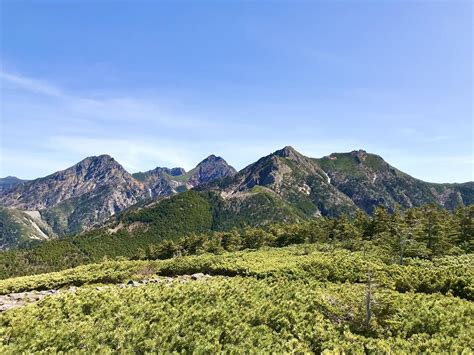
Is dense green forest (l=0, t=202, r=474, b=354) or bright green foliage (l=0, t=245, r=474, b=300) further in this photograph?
bright green foliage (l=0, t=245, r=474, b=300)

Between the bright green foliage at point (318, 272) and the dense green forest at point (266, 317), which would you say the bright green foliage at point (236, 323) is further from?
the bright green foliage at point (318, 272)

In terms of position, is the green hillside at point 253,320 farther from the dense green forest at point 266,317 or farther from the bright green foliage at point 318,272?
the bright green foliage at point 318,272

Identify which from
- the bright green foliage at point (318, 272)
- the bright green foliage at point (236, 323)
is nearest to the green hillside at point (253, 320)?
the bright green foliage at point (236, 323)

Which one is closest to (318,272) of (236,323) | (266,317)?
(266,317)

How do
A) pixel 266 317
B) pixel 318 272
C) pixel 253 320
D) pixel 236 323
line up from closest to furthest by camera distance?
pixel 236 323 → pixel 253 320 → pixel 266 317 → pixel 318 272

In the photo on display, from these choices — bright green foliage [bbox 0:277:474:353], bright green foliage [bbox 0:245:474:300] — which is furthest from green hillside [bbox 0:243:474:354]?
bright green foliage [bbox 0:245:474:300]

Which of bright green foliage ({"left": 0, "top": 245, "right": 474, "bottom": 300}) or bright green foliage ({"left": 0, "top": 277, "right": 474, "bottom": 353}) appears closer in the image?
bright green foliage ({"left": 0, "top": 277, "right": 474, "bottom": 353})

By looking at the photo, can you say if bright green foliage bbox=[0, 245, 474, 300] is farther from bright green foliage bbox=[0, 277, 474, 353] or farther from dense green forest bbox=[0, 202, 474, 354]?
bright green foliage bbox=[0, 277, 474, 353]

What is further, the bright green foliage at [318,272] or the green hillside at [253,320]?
the bright green foliage at [318,272]

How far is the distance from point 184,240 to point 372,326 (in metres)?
83.5

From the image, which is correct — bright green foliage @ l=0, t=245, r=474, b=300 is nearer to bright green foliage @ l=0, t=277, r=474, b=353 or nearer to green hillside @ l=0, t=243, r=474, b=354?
green hillside @ l=0, t=243, r=474, b=354

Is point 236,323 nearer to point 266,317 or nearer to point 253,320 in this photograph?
point 253,320

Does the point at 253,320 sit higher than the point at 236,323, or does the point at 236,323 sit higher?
the point at 236,323

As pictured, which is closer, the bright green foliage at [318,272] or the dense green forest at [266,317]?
the dense green forest at [266,317]
